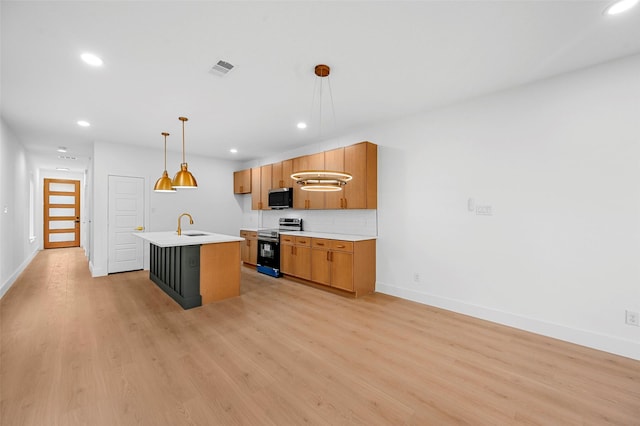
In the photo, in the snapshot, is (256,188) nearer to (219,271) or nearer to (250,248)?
(250,248)

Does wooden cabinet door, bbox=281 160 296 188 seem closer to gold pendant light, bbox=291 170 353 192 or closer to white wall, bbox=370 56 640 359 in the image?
white wall, bbox=370 56 640 359

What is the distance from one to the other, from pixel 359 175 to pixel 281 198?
6.90 feet

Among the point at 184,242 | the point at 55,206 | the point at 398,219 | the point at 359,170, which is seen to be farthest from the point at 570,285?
the point at 55,206

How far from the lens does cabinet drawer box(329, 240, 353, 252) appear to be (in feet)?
13.6

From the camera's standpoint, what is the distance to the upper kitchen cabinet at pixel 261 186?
640cm

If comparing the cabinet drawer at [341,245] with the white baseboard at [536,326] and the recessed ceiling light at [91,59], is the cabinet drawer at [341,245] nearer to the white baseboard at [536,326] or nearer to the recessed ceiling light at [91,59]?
the white baseboard at [536,326]

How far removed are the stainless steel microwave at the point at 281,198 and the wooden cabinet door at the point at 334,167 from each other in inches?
42.4

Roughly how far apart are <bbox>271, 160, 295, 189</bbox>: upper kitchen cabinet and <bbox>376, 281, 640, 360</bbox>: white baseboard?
3.13 m

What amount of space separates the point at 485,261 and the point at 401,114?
92.0 inches

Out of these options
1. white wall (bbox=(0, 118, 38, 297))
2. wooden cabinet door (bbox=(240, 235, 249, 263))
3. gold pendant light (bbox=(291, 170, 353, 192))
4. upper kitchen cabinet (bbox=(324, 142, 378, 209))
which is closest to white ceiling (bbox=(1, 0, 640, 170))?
upper kitchen cabinet (bbox=(324, 142, 378, 209))

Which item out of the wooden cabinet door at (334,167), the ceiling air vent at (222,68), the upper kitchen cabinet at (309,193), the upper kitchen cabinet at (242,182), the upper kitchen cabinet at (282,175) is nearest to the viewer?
the ceiling air vent at (222,68)

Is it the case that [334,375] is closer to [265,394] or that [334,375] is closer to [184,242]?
[265,394]

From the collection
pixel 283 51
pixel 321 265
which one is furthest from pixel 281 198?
pixel 283 51

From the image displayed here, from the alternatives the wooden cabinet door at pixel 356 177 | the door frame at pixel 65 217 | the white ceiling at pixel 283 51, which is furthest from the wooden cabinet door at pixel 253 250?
the door frame at pixel 65 217
